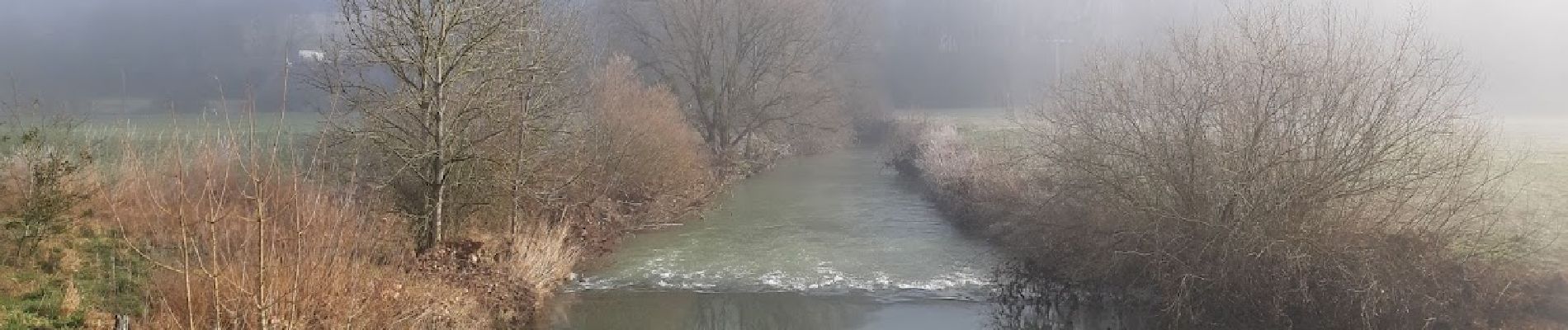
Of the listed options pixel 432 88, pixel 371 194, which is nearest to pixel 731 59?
pixel 371 194

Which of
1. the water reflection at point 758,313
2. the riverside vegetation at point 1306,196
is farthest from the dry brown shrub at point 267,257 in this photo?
the riverside vegetation at point 1306,196

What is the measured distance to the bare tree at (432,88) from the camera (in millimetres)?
9852

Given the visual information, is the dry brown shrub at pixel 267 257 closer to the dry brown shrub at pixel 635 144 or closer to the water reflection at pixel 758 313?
the water reflection at pixel 758 313

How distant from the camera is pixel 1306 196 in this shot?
9.26 meters

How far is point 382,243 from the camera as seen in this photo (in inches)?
378

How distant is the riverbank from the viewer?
880 centimetres

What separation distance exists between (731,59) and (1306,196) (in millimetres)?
20608

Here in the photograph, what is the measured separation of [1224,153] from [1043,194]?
13.5 feet

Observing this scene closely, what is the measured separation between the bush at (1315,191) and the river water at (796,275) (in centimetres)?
250

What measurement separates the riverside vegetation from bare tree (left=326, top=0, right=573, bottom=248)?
21.6 ft

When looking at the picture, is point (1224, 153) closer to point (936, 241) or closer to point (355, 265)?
point (936, 241)

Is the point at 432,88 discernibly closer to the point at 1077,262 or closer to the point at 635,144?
the point at 1077,262

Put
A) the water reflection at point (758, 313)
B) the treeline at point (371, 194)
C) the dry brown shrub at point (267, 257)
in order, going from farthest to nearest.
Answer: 1. the water reflection at point (758, 313)
2. the treeline at point (371, 194)
3. the dry brown shrub at point (267, 257)

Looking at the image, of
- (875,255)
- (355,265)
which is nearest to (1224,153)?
(875,255)
